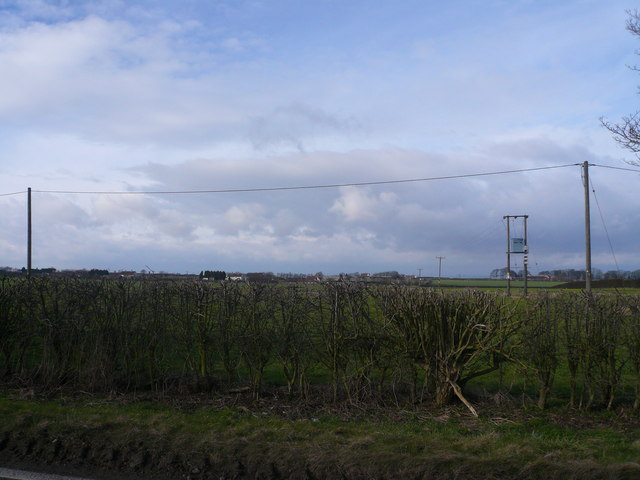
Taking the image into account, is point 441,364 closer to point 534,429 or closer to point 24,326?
point 534,429

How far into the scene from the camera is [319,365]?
8977mm

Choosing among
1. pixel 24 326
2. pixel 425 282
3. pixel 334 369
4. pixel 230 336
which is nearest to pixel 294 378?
pixel 334 369

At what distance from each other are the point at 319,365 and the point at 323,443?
3.05 metres

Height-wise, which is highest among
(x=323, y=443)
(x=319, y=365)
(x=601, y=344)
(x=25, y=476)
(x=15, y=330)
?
(x=601, y=344)

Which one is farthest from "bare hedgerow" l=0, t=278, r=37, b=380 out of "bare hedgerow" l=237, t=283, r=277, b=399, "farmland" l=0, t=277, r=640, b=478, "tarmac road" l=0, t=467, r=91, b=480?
"tarmac road" l=0, t=467, r=91, b=480

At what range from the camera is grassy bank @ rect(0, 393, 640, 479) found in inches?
210

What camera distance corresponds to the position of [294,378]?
881 centimetres

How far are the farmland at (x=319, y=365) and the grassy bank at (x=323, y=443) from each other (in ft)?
0.14

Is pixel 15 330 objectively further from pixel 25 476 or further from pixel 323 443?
pixel 323 443

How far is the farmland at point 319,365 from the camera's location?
6402 millimetres

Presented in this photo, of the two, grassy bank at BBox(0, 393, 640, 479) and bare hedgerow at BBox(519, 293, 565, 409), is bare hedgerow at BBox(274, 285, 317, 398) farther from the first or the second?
bare hedgerow at BBox(519, 293, 565, 409)

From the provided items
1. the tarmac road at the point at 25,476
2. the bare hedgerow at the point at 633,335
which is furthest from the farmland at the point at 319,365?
the tarmac road at the point at 25,476

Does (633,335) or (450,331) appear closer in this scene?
(633,335)

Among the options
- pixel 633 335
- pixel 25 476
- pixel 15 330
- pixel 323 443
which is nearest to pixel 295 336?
pixel 323 443
